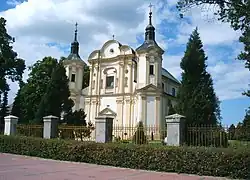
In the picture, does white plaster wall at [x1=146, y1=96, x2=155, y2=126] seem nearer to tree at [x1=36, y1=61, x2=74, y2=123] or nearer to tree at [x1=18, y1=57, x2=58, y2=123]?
tree at [x1=36, y1=61, x2=74, y2=123]

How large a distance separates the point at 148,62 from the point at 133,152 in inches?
1118

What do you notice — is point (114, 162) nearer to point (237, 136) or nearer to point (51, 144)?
point (51, 144)

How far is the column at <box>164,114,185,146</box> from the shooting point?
1346 cm

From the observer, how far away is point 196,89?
16703 millimetres

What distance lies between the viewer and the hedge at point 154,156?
1088 cm

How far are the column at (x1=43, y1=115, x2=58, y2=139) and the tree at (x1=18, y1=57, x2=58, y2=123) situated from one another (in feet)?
70.3

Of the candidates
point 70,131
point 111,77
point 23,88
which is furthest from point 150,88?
point 70,131

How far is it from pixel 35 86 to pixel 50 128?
24.7 m

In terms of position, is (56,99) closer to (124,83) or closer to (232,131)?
(124,83)

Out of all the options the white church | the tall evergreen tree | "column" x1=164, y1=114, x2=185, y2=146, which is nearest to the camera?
"column" x1=164, y1=114, x2=185, y2=146

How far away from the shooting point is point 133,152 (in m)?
13.1

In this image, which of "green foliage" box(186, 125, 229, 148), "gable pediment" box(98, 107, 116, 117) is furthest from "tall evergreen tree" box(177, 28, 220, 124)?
"gable pediment" box(98, 107, 116, 117)

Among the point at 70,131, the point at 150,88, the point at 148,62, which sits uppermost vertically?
the point at 148,62

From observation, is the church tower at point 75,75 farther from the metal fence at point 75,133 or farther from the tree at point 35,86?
the metal fence at point 75,133
